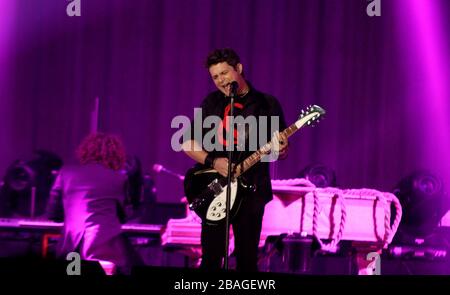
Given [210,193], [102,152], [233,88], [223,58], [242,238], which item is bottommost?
[242,238]

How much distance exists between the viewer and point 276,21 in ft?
29.6

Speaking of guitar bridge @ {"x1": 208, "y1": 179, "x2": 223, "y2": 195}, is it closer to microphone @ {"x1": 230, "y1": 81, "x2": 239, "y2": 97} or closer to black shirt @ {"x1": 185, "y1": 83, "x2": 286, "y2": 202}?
black shirt @ {"x1": 185, "y1": 83, "x2": 286, "y2": 202}

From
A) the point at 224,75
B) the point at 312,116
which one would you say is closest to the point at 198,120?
the point at 224,75

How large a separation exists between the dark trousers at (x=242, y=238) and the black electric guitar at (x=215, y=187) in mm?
48

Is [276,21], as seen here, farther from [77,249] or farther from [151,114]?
[77,249]

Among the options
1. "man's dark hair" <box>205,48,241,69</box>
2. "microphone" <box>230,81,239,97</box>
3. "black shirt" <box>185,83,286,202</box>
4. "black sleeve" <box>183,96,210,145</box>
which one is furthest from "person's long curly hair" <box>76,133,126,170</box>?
"microphone" <box>230,81,239,97</box>

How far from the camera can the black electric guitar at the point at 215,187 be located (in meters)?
4.27

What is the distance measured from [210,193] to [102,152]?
144 cm

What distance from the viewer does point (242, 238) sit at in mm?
4215

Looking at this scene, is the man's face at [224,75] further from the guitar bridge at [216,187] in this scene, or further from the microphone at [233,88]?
the guitar bridge at [216,187]

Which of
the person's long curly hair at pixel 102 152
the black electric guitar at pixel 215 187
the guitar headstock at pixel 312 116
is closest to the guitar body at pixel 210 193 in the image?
the black electric guitar at pixel 215 187

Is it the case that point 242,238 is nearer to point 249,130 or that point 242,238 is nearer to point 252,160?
point 252,160

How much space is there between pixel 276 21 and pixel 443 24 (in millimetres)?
1781
